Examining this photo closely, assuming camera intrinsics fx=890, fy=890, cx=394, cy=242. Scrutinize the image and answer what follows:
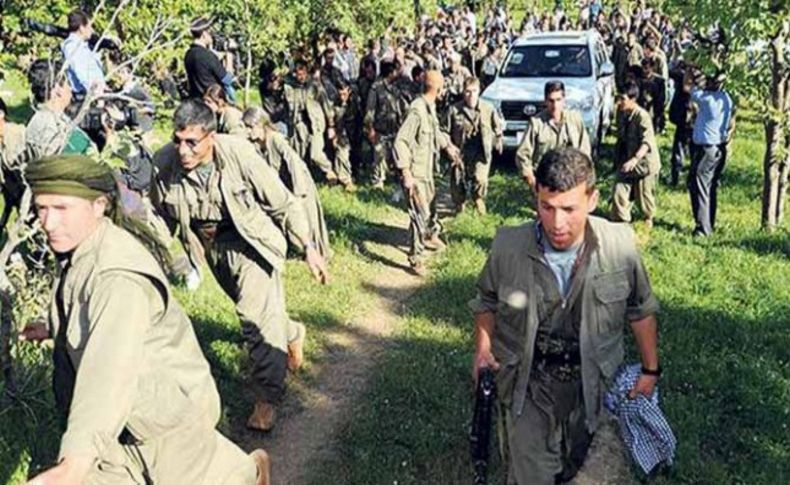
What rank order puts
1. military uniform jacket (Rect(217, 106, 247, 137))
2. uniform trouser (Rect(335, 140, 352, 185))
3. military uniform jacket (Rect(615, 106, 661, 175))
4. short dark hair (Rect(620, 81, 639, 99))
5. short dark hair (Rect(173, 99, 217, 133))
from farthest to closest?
uniform trouser (Rect(335, 140, 352, 185)), short dark hair (Rect(620, 81, 639, 99)), military uniform jacket (Rect(615, 106, 661, 175)), military uniform jacket (Rect(217, 106, 247, 137)), short dark hair (Rect(173, 99, 217, 133))

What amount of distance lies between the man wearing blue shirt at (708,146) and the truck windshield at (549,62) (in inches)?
180

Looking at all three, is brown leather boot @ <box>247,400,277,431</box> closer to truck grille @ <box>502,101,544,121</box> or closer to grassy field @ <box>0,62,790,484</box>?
grassy field @ <box>0,62,790,484</box>

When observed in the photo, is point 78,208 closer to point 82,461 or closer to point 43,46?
point 82,461

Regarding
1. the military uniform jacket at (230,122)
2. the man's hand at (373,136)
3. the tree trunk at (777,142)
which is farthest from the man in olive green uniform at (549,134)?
the man's hand at (373,136)

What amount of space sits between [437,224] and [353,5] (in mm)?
9263

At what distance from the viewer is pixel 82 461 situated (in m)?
2.75

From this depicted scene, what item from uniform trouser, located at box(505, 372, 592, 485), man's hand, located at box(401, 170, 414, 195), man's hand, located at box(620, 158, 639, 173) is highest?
uniform trouser, located at box(505, 372, 592, 485)

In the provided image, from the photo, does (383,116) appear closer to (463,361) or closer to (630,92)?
(630,92)

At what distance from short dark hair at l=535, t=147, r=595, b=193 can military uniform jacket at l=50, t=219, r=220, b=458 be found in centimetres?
162

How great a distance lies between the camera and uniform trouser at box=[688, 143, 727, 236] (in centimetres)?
979

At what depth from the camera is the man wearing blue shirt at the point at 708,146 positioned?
9641mm

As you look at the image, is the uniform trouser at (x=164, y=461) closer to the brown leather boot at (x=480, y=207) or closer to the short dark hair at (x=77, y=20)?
the short dark hair at (x=77, y=20)

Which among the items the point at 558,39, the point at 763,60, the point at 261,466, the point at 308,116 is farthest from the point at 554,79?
the point at 261,466

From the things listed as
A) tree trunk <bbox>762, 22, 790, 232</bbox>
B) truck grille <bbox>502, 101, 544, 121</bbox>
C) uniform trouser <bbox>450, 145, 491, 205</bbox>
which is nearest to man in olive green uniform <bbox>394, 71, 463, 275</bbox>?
uniform trouser <bbox>450, 145, 491, 205</bbox>
